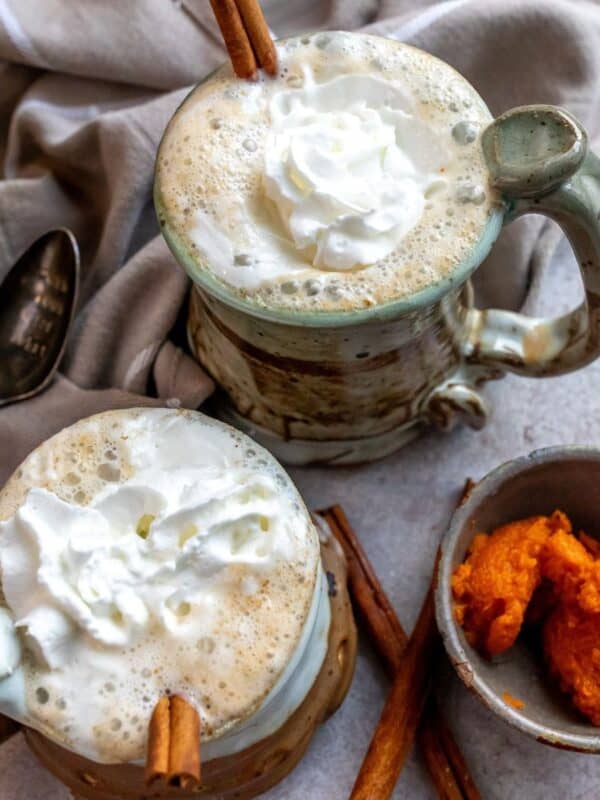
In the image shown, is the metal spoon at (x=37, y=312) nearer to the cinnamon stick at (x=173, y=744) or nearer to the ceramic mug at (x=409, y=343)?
the ceramic mug at (x=409, y=343)

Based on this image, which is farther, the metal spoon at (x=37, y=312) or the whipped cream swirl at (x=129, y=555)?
the metal spoon at (x=37, y=312)

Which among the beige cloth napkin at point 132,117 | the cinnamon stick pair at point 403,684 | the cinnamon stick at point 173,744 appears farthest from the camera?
the beige cloth napkin at point 132,117

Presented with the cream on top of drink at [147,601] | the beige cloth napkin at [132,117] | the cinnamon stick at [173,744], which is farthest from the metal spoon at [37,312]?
the cinnamon stick at [173,744]

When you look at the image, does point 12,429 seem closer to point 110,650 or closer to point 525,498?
point 110,650

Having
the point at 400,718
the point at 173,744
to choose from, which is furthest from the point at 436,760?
the point at 173,744

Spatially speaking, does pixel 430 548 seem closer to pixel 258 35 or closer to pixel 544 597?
pixel 544 597
